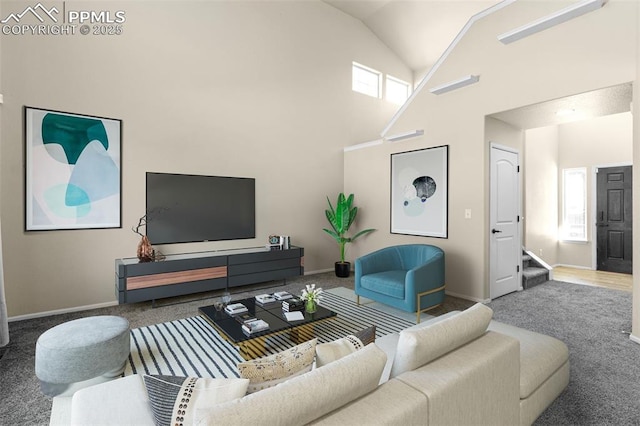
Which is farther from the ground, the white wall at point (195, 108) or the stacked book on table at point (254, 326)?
the white wall at point (195, 108)

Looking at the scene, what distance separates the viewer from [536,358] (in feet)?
6.77

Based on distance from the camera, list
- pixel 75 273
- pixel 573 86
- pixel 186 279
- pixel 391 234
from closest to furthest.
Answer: pixel 573 86 < pixel 75 273 < pixel 186 279 < pixel 391 234

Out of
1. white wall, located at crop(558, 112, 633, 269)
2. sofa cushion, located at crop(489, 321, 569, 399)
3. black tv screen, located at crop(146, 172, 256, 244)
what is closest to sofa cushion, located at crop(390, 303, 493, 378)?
sofa cushion, located at crop(489, 321, 569, 399)

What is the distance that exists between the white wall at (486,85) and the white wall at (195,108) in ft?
5.14

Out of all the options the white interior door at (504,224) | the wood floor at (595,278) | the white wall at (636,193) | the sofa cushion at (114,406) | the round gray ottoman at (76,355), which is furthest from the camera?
the wood floor at (595,278)

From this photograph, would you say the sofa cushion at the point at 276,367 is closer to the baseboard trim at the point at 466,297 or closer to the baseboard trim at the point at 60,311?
the baseboard trim at the point at 466,297

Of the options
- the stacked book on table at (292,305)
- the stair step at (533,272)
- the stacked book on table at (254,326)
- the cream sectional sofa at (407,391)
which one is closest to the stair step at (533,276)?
the stair step at (533,272)

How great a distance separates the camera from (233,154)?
5.41 meters

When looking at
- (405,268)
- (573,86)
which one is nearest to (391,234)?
(405,268)

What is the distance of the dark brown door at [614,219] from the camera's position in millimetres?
6208

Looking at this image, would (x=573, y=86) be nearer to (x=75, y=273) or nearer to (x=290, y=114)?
(x=290, y=114)

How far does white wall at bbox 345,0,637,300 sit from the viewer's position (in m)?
3.35

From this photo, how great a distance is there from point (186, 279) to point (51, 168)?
6.83 ft

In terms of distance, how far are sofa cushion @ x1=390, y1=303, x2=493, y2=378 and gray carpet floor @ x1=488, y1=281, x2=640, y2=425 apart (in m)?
1.00
